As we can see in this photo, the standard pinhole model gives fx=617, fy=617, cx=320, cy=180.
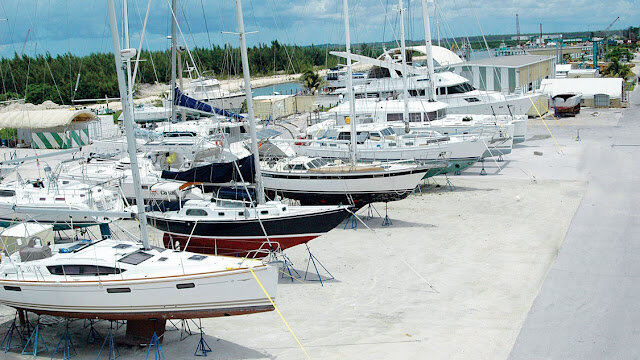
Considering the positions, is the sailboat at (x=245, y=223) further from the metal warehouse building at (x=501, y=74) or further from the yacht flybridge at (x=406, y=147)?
the metal warehouse building at (x=501, y=74)

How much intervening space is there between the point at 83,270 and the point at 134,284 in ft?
4.87

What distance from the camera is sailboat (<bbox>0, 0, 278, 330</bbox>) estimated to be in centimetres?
1258

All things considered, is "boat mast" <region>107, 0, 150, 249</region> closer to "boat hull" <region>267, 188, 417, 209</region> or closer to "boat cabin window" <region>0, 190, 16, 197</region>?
"boat hull" <region>267, 188, 417, 209</region>

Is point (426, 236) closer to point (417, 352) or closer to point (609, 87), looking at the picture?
point (417, 352)

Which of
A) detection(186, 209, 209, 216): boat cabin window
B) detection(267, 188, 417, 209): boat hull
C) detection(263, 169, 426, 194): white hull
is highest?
detection(186, 209, 209, 216): boat cabin window

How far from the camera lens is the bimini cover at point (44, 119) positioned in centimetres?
3825

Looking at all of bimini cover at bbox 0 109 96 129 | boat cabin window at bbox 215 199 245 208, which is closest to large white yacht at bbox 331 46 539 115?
bimini cover at bbox 0 109 96 129

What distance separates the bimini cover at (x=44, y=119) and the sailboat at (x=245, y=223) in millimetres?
23297

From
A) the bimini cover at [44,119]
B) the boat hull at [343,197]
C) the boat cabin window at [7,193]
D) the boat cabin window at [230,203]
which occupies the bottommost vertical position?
the boat hull at [343,197]

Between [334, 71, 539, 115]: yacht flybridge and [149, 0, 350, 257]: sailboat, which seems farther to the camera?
[334, 71, 539, 115]: yacht flybridge

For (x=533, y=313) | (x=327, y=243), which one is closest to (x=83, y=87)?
(x=327, y=243)

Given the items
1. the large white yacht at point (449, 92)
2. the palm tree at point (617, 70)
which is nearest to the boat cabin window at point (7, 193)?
the large white yacht at point (449, 92)

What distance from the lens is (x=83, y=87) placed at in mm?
76000

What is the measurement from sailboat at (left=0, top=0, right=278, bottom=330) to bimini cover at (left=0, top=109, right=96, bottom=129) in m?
26.6
